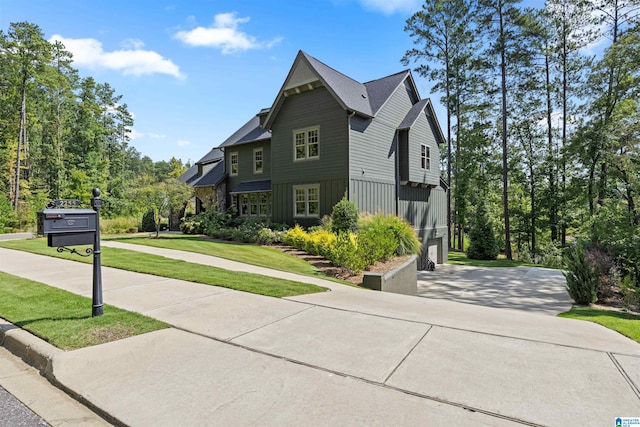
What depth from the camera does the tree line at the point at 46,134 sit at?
92.4ft

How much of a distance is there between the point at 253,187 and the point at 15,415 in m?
18.3

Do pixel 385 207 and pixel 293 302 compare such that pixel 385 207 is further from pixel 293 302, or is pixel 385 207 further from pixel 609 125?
pixel 609 125

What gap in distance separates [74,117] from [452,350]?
177 feet

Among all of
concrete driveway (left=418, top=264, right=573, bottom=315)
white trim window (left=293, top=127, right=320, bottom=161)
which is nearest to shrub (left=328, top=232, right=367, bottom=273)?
concrete driveway (left=418, top=264, right=573, bottom=315)

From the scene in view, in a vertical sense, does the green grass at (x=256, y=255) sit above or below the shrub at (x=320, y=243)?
below

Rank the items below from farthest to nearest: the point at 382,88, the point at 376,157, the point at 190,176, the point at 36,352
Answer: the point at 190,176
the point at 382,88
the point at 376,157
the point at 36,352

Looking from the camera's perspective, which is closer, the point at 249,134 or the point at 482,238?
the point at 249,134

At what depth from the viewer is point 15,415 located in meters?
2.69

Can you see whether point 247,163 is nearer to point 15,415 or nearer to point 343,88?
point 343,88

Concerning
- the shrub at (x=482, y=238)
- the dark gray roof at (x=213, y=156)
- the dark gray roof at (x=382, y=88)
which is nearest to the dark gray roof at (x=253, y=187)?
the dark gray roof at (x=213, y=156)

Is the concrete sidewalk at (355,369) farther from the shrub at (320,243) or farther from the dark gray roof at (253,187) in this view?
the dark gray roof at (253,187)

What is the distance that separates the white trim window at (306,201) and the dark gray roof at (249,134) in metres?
5.34

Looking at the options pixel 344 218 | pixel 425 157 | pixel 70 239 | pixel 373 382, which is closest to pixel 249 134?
pixel 425 157

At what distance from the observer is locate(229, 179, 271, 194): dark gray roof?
64.7 feet
